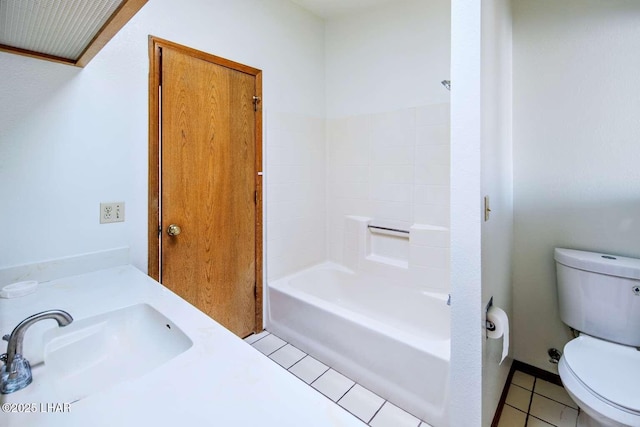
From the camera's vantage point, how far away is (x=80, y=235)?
144 centimetres

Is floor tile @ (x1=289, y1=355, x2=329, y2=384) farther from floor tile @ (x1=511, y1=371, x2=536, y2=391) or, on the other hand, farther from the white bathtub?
floor tile @ (x1=511, y1=371, x2=536, y2=391)

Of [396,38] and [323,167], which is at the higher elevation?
[396,38]

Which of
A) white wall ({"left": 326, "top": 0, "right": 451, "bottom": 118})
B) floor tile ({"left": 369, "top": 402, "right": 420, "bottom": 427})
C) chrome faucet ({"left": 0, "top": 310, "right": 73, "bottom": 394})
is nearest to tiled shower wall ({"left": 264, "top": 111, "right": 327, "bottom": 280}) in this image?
white wall ({"left": 326, "top": 0, "right": 451, "bottom": 118})

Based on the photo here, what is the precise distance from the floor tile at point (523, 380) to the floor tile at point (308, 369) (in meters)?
1.21

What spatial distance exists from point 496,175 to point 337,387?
150 centimetres

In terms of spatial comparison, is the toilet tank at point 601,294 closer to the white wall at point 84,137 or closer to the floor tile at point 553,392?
the floor tile at point 553,392

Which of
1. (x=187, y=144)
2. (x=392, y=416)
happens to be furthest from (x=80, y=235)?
(x=392, y=416)

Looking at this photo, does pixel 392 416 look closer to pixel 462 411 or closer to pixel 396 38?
pixel 462 411

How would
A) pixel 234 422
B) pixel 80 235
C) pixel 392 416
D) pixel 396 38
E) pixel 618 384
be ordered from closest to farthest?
pixel 234 422
pixel 618 384
pixel 80 235
pixel 392 416
pixel 396 38

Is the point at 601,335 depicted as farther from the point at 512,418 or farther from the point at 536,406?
the point at 512,418

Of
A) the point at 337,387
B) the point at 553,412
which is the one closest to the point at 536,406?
the point at 553,412

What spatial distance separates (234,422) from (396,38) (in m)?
2.62

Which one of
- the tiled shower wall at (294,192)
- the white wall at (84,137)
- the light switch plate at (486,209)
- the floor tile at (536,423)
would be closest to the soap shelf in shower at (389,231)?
the tiled shower wall at (294,192)

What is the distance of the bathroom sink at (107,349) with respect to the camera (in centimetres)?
89
